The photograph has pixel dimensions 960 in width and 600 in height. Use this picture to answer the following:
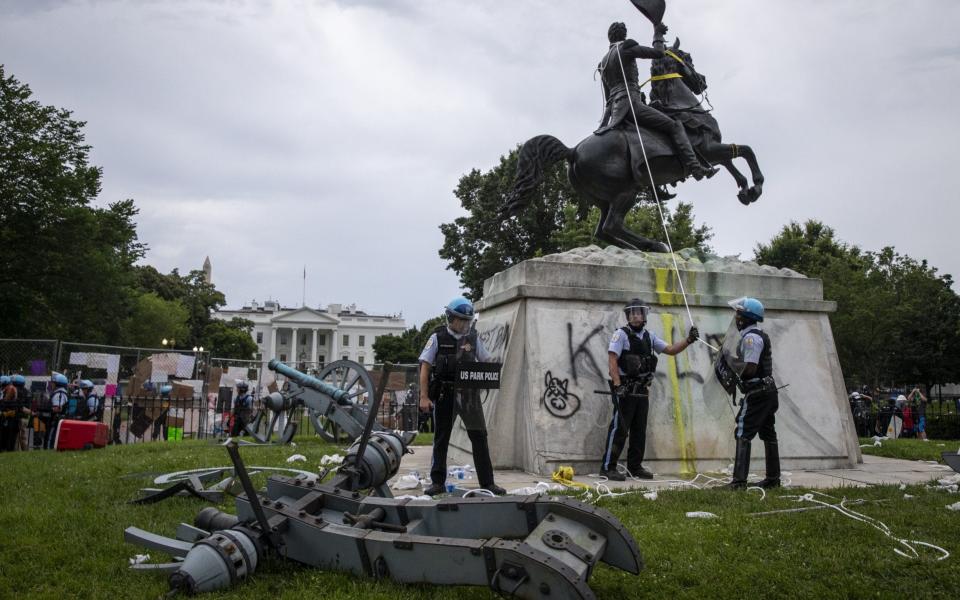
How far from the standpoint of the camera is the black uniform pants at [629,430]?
7.00m

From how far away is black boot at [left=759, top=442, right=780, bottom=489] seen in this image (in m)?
6.36

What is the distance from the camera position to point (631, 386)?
7016mm

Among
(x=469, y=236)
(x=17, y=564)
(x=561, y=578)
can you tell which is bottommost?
(x=17, y=564)

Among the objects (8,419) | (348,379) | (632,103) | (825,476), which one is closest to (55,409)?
(8,419)

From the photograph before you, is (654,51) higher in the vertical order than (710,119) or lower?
higher

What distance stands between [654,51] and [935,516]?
6.51 m

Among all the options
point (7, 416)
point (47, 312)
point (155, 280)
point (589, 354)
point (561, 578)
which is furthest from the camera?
point (155, 280)

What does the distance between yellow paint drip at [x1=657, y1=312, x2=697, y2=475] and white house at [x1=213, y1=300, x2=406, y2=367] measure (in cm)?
10393

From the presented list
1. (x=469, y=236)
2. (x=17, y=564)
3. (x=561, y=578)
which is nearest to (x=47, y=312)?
(x=469, y=236)

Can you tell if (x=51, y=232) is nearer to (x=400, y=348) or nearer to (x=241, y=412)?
(x=241, y=412)

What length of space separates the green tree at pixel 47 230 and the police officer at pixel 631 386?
25.9m

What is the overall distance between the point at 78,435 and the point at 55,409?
3.07 m

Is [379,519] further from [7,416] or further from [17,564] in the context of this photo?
[7,416]

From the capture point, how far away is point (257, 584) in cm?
337
